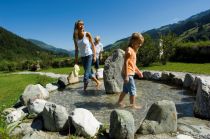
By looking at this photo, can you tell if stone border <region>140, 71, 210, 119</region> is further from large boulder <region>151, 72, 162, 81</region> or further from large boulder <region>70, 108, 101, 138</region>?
large boulder <region>70, 108, 101, 138</region>

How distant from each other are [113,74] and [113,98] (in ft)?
3.55

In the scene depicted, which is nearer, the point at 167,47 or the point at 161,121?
the point at 161,121

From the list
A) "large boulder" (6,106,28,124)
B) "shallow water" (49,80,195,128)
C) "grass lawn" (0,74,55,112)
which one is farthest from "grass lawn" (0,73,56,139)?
"shallow water" (49,80,195,128)

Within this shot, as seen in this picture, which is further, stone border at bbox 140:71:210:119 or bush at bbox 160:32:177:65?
bush at bbox 160:32:177:65

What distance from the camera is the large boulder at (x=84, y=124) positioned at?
6430 millimetres

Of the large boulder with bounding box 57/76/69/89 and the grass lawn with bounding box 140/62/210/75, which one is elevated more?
the grass lawn with bounding box 140/62/210/75

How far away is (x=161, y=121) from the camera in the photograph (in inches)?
260

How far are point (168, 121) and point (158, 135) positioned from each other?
1.21 feet

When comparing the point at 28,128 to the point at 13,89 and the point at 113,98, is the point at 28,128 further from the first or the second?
the point at 13,89

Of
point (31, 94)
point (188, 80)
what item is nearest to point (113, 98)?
point (31, 94)

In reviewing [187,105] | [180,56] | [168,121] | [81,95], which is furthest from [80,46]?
[180,56]

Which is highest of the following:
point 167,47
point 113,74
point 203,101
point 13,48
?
point 13,48

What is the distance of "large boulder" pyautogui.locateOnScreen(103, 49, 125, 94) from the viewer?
11.2 metres

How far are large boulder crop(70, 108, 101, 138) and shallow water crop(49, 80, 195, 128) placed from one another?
1.11 m
